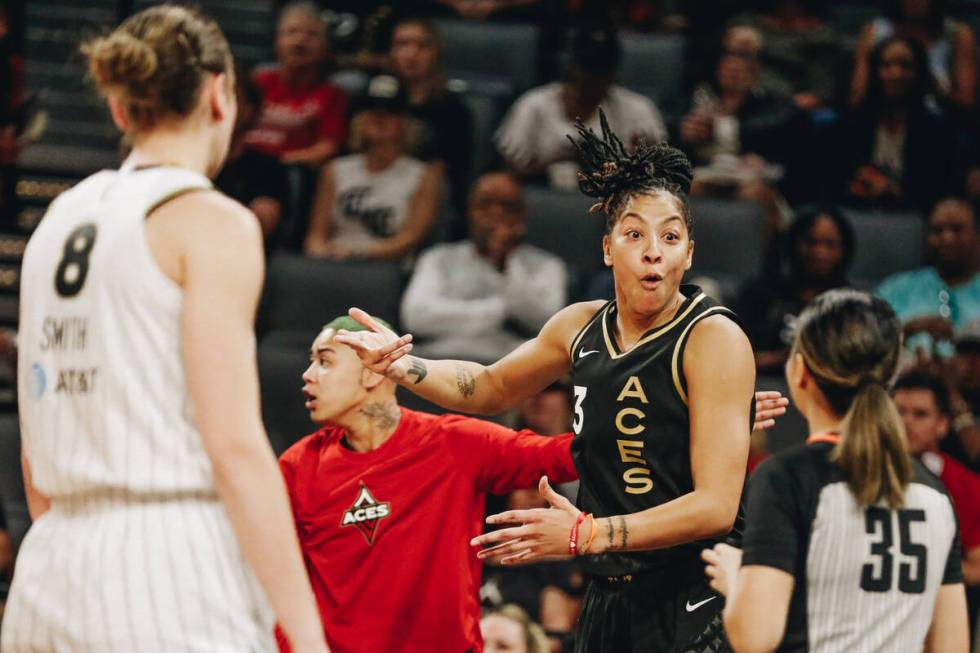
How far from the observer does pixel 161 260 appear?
226 cm

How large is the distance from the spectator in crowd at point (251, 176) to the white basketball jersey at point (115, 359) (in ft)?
16.4

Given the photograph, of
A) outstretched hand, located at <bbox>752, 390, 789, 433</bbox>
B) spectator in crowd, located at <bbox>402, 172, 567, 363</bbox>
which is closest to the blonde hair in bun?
outstretched hand, located at <bbox>752, 390, 789, 433</bbox>

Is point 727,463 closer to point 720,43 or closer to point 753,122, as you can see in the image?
point 753,122

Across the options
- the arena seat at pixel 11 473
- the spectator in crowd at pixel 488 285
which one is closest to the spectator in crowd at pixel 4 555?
the arena seat at pixel 11 473

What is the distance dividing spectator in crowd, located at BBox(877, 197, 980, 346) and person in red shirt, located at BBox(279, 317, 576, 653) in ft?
11.8

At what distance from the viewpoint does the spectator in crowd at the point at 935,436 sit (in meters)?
5.67

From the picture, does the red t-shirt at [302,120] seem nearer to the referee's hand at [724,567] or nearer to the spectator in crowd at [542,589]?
the spectator in crowd at [542,589]

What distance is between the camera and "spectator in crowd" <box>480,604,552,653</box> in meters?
4.99

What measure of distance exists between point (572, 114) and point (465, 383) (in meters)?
4.17

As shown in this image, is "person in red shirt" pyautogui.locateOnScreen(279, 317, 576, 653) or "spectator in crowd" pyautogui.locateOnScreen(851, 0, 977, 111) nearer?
"person in red shirt" pyautogui.locateOnScreen(279, 317, 576, 653)

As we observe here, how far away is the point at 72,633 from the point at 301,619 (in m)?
0.37

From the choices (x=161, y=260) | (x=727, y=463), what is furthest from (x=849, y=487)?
(x=161, y=260)

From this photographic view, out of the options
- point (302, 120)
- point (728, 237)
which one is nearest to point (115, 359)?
point (728, 237)

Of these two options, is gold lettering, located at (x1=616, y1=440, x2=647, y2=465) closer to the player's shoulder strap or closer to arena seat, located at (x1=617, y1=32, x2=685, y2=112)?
the player's shoulder strap
